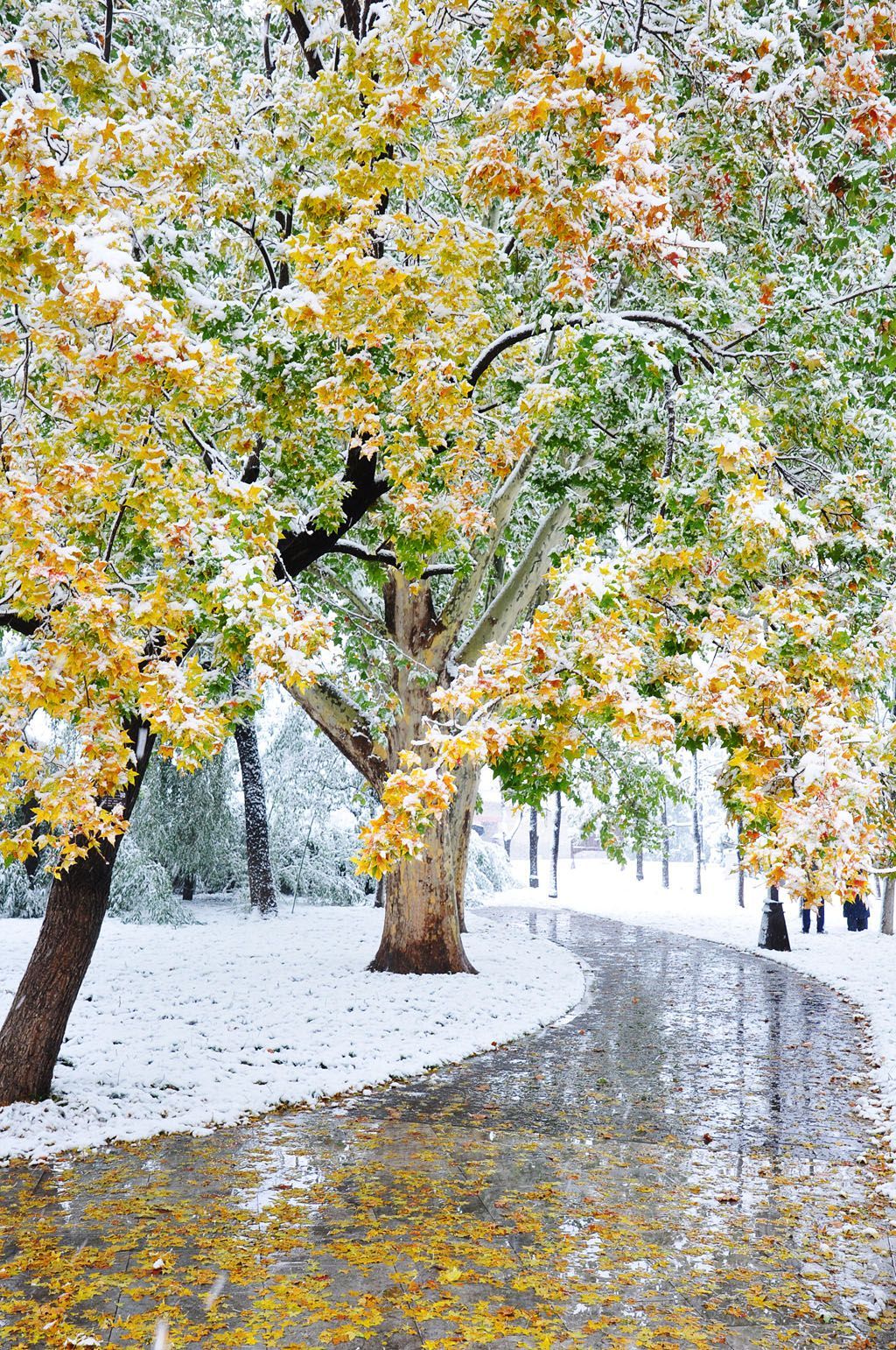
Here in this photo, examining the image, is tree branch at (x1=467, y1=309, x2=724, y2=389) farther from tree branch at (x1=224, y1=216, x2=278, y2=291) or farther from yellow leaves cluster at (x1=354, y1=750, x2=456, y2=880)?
yellow leaves cluster at (x1=354, y1=750, x2=456, y2=880)

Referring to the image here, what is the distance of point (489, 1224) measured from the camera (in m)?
5.32

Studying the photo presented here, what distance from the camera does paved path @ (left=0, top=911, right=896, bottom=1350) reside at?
420cm

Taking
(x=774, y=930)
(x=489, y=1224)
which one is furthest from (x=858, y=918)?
(x=489, y=1224)

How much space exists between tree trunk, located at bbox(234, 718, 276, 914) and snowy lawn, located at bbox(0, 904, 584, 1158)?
3.07 meters

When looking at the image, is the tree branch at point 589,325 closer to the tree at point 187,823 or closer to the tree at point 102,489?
the tree at point 102,489

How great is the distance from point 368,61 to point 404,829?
16.8 ft

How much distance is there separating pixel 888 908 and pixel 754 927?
4116mm

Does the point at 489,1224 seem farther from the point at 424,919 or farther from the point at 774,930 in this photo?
the point at 774,930

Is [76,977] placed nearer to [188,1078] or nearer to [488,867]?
[188,1078]

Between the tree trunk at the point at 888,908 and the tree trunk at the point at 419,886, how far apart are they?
11.6 meters

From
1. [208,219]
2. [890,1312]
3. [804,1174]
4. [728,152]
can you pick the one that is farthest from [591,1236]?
[208,219]

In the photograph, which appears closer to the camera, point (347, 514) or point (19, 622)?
point (19, 622)

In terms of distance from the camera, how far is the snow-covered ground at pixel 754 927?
1166 centimetres

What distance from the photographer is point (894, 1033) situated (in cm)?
1091
